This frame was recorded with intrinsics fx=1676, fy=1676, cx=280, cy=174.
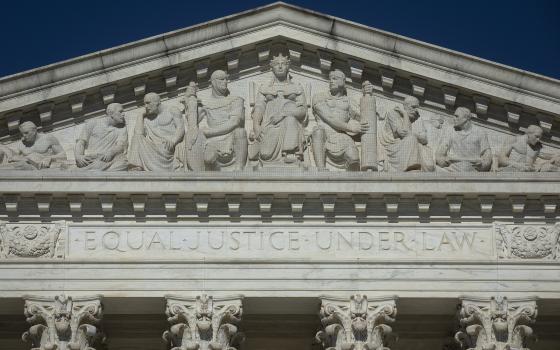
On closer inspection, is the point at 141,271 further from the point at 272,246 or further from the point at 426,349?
the point at 426,349

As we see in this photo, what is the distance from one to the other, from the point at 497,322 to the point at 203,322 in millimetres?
5781

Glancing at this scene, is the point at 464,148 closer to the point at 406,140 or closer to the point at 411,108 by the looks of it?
the point at 406,140

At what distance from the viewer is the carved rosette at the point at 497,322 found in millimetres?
32906

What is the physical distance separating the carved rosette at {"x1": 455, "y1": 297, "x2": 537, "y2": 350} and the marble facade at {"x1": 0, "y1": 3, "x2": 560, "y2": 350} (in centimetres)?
4

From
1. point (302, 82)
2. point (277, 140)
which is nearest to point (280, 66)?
point (302, 82)

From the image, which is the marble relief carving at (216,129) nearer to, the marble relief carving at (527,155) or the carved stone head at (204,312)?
the carved stone head at (204,312)

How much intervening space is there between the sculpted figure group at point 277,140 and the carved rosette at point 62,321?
9.60 ft

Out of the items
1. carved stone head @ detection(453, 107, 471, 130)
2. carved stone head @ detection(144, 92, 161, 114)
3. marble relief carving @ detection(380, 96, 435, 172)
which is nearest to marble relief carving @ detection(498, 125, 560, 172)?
carved stone head @ detection(453, 107, 471, 130)

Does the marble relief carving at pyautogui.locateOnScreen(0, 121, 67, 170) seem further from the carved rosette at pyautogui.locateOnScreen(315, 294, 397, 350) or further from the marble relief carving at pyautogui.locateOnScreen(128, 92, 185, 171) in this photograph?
the carved rosette at pyautogui.locateOnScreen(315, 294, 397, 350)

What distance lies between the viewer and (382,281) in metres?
33.5

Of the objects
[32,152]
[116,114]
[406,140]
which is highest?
[116,114]

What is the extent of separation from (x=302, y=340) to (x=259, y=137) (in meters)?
4.54

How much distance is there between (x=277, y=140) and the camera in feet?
113

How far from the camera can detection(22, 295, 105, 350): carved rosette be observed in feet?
107
